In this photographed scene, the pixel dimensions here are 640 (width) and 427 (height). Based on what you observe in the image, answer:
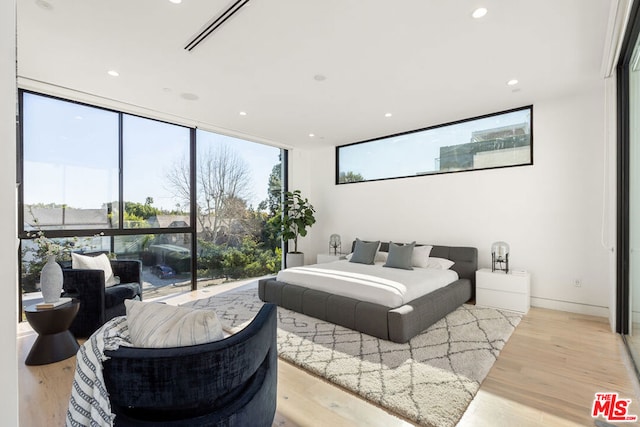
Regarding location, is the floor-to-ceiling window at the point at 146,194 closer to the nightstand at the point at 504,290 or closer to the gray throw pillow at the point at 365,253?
the gray throw pillow at the point at 365,253

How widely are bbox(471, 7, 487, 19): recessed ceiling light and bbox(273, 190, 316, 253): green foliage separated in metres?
4.39

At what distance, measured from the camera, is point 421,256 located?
14.5 ft

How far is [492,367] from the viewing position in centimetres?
234

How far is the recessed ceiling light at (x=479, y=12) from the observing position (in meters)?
2.19

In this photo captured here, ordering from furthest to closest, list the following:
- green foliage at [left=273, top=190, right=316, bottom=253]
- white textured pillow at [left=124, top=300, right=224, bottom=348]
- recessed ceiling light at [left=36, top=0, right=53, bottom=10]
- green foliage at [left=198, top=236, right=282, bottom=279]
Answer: green foliage at [left=273, top=190, right=316, bottom=253] → green foliage at [left=198, top=236, right=282, bottom=279] → recessed ceiling light at [left=36, top=0, right=53, bottom=10] → white textured pillow at [left=124, top=300, right=224, bottom=348]

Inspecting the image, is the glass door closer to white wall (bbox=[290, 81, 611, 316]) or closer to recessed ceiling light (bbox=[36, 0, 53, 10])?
white wall (bbox=[290, 81, 611, 316])

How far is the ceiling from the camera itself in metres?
2.23

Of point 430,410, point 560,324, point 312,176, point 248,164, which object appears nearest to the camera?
point 430,410

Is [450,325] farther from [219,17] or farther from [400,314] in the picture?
[219,17]

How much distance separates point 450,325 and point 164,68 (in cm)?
409

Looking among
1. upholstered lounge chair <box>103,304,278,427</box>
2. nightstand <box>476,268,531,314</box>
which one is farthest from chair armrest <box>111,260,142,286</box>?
nightstand <box>476,268,531,314</box>

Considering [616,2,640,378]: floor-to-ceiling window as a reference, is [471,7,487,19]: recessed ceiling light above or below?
above

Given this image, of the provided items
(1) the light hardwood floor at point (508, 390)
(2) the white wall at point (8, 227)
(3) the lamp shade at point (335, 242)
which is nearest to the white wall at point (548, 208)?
(1) the light hardwood floor at point (508, 390)

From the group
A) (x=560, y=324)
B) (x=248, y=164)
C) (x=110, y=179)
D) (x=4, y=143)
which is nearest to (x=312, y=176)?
(x=248, y=164)
